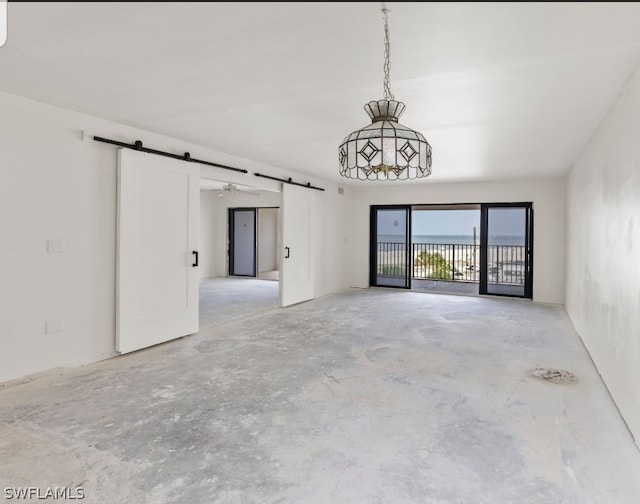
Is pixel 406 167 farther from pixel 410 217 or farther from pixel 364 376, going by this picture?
pixel 410 217

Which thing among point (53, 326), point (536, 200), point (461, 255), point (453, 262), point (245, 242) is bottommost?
point (53, 326)

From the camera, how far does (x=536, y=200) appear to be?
23.6ft

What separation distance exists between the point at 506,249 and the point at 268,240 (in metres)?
6.55

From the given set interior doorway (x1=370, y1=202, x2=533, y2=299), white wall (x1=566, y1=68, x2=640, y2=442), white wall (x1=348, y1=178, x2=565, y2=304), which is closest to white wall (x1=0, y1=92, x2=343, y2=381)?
white wall (x1=566, y1=68, x2=640, y2=442)

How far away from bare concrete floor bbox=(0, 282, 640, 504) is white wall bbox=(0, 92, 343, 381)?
0.30m

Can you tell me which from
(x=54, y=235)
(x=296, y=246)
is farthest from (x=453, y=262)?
(x=54, y=235)

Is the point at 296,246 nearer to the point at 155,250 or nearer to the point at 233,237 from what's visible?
the point at 155,250

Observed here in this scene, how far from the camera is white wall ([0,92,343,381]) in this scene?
3076 millimetres

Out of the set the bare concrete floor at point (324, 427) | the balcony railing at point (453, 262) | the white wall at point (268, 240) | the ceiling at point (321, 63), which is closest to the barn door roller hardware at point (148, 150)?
the ceiling at point (321, 63)

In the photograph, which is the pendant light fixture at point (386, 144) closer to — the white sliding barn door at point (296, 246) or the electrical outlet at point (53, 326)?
the electrical outlet at point (53, 326)

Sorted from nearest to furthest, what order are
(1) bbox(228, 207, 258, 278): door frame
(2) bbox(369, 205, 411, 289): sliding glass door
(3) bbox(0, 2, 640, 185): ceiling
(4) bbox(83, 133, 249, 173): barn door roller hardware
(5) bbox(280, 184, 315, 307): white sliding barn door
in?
(3) bbox(0, 2, 640, 185): ceiling → (4) bbox(83, 133, 249, 173): barn door roller hardware → (5) bbox(280, 184, 315, 307): white sliding barn door → (2) bbox(369, 205, 411, 289): sliding glass door → (1) bbox(228, 207, 258, 278): door frame

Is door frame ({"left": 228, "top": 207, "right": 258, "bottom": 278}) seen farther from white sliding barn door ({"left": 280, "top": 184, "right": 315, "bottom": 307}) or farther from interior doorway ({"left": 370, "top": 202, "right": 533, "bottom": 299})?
white sliding barn door ({"left": 280, "top": 184, "right": 315, "bottom": 307})

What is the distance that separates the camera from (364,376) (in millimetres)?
3346

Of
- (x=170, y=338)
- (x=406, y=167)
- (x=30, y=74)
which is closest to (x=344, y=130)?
(x=406, y=167)
